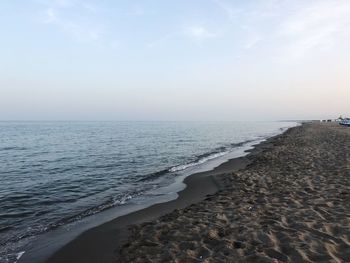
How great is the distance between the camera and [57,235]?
9867mm

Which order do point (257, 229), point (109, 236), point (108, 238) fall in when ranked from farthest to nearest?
point (109, 236)
point (108, 238)
point (257, 229)

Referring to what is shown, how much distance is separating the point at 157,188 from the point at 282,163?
7.94m

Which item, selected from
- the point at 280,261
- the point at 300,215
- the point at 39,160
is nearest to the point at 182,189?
the point at 300,215

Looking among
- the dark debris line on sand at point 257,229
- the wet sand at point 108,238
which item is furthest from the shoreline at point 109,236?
the dark debris line on sand at point 257,229

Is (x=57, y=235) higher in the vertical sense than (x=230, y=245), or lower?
lower

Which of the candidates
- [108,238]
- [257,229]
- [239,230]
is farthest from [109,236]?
[257,229]

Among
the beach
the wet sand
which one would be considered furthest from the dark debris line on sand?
the wet sand

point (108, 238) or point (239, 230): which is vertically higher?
point (239, 230)

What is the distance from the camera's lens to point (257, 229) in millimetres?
8047

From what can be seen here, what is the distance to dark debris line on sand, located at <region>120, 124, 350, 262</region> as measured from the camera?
6727 mm

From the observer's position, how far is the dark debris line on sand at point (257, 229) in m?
6.73

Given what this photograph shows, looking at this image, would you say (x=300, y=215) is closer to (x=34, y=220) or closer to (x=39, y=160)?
(x=34, y=220)

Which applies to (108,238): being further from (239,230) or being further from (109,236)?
(239,230)

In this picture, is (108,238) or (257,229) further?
(108,238)
